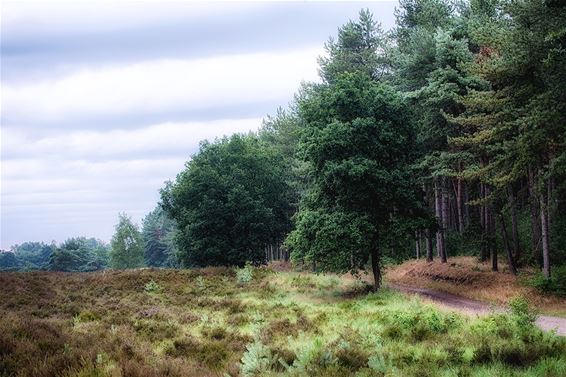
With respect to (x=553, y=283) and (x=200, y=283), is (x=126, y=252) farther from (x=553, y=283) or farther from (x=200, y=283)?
(x=553, y=283)

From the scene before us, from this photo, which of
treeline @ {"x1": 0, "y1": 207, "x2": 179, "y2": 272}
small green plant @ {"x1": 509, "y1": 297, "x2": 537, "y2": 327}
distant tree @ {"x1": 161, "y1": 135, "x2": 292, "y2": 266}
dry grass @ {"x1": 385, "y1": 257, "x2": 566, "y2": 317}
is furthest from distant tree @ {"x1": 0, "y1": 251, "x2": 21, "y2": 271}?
small green plant @ {"x1": 509, "y1": 297, "x2": 537, "y2": 327}

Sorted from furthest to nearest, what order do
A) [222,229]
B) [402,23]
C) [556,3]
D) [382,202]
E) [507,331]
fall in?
[402,23] → [222,229] → [382,202] → [556,3] → [507,331]

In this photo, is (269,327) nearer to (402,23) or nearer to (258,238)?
(258,238)

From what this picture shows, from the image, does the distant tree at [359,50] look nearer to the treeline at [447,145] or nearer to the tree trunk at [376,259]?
the treeline at [447,145]

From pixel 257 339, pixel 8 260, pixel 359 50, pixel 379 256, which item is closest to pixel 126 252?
pixel 359 50

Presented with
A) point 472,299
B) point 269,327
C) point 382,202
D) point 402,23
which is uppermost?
point 402,23

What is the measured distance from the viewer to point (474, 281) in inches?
1099

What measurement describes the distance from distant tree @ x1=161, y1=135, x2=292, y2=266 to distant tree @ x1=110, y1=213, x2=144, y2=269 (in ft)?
142

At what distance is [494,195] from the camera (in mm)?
24938

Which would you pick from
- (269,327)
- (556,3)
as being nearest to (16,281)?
(269,327)

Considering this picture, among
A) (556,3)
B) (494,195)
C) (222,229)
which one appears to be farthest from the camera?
(222,229)

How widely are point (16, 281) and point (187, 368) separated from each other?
21.6 meters

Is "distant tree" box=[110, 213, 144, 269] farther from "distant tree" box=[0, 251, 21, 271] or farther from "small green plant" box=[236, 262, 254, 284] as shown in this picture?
"distant tree" box=[0, 251, 21, 271]

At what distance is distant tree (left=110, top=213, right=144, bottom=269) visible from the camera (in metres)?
88.7
